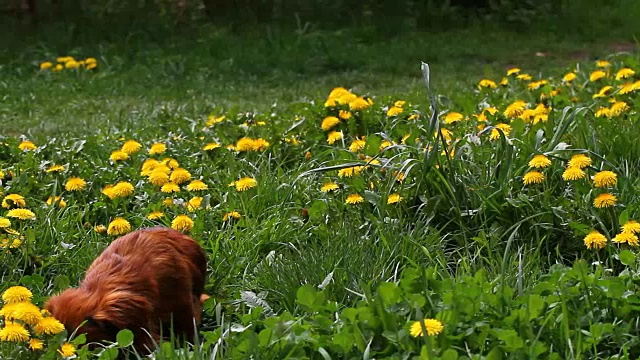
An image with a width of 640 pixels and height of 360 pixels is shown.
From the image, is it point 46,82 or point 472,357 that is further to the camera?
point 46,82

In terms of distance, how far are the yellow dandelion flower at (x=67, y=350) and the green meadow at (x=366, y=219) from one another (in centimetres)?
1

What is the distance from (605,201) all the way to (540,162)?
338 millimetres

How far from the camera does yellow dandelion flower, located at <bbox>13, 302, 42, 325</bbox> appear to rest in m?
2.77

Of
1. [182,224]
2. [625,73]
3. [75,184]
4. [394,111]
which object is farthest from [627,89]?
[75,184]

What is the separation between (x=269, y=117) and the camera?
19.2 ft

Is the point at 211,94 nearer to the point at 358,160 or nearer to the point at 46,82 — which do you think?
the point at 46,82

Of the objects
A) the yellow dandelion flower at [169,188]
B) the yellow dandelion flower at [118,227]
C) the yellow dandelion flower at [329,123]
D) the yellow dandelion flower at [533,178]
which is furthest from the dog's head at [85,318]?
the yellow dandelion flower at [329,123]

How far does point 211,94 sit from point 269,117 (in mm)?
3284

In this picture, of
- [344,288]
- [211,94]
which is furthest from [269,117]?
[211,94]

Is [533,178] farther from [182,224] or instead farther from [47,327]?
[47,327]

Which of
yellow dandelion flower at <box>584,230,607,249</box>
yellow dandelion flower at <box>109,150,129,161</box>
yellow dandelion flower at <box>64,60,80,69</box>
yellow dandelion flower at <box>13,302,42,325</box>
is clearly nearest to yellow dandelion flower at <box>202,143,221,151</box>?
yellow dandelion flower at <box>109,150,129,161</box>

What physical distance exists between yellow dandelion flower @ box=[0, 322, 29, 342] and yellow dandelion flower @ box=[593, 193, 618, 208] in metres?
2.09

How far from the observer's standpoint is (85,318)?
3.01m

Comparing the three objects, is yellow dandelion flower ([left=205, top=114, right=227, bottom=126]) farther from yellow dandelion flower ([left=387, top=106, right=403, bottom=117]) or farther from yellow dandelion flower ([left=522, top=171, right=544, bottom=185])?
yellow dandelion flower ([left=522, top=171, right=544, bottom=185])
